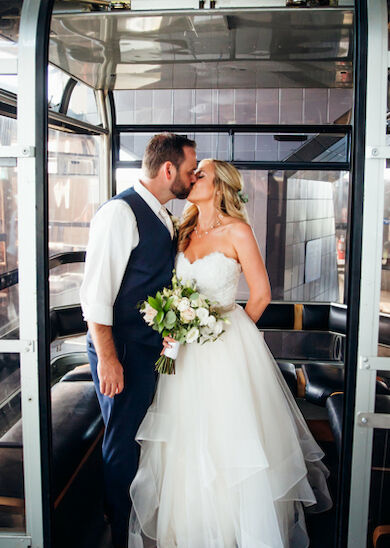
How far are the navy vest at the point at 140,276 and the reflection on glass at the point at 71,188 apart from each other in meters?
1.15

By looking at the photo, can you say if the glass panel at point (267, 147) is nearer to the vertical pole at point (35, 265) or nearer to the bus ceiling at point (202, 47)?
the bus ceiling at point (202, 47)

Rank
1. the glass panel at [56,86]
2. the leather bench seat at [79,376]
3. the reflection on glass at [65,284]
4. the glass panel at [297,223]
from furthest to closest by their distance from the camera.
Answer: the glass panel at [297,223], the reflection on glass at [65,284], the leather bench seat at [79,376], the glass panel at [56,86]

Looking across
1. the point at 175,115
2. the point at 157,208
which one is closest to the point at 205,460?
the point at 157,208

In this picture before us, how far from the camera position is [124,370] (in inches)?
87.0

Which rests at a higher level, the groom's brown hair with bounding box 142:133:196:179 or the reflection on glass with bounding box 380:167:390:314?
the groom's brown hair with bounding box 142:133:196:179

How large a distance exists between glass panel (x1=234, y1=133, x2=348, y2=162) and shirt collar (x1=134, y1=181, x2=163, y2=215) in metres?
1.44

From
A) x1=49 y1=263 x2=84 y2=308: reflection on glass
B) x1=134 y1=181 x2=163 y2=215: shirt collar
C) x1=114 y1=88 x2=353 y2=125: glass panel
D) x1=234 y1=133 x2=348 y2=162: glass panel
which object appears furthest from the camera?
x1=114 y1=88 x2=353 y2=125: glass panel

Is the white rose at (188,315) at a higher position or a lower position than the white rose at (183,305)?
lower

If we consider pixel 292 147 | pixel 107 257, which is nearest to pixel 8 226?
pixel 107 257

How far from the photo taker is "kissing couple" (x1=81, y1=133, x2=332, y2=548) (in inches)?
80.2

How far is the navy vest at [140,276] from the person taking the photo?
2.20 metres

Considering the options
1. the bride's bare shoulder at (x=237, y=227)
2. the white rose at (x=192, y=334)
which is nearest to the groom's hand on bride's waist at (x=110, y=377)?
the white rose at (x=192, y=334)

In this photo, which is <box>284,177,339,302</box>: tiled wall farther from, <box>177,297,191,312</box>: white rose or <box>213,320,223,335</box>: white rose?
<box>177,297,191,312</box>: white rose

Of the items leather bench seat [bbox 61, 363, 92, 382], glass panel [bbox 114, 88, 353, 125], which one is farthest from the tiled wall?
leather bench seat [bbox 61, 363, 92, 382]
